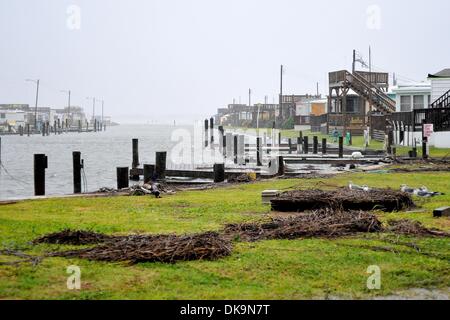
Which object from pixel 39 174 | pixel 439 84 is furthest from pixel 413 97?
pixel 39 174

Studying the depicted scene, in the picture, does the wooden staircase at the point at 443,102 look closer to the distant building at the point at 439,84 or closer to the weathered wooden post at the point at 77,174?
the distant building at the point at 439,84

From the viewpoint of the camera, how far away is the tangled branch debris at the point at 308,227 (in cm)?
1266

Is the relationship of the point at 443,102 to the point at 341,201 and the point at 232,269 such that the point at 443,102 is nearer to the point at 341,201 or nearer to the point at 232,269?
the point at 341,201

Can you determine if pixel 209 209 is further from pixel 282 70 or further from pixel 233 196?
pixel 282 70

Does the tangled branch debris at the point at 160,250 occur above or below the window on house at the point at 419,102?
below

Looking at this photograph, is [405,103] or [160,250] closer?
[160,250]

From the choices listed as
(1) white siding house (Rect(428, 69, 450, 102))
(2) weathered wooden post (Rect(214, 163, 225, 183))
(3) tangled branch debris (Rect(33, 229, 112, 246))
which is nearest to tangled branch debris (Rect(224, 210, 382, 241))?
(3) tangled branch debris (Rect(33, 229, 112, 246))

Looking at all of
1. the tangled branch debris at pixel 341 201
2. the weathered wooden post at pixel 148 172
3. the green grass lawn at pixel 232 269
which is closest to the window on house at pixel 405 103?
the weathered wooden post at pixel 148 172

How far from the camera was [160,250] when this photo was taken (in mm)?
10586

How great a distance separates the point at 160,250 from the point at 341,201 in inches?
251

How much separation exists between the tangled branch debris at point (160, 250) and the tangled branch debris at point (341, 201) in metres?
5.07

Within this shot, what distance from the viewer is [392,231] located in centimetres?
1300

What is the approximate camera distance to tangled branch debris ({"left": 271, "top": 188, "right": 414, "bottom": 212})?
15.8 meters

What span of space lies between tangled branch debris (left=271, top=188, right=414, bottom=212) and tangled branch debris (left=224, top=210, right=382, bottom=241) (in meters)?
1.72
